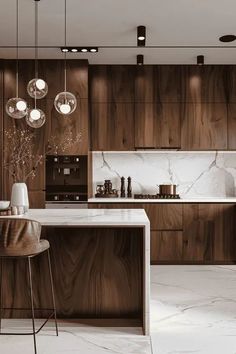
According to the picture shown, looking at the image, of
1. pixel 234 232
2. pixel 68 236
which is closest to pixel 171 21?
pixel 68 236

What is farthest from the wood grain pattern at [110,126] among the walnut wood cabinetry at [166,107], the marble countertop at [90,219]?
the marble countertop at [90,219]

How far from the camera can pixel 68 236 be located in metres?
3.32

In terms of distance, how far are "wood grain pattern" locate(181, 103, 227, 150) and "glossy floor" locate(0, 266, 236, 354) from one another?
6.91 ft

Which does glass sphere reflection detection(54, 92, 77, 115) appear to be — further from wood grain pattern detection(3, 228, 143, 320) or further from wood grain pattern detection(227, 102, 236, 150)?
wood grain pattern detection(227, 102, 236, 150)

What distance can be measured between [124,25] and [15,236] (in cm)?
256

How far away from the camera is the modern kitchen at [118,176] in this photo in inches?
123

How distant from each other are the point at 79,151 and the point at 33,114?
191 cm

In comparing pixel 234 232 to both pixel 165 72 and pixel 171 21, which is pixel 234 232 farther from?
pixel 171 21

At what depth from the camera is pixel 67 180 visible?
17.8 ft

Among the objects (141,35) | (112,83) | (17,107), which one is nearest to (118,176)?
(112,83)

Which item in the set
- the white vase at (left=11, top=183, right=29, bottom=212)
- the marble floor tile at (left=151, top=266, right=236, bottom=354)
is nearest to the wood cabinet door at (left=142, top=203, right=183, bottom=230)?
the marble floor tile at (left=151, top=266, right=236, bottom=354)

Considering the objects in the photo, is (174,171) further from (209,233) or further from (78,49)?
(78,49)

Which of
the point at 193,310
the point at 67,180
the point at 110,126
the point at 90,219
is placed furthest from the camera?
the point at 110,126

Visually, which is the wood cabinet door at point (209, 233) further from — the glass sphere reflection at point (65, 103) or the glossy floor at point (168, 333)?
the glass sphere reflection at point (65, 103)
